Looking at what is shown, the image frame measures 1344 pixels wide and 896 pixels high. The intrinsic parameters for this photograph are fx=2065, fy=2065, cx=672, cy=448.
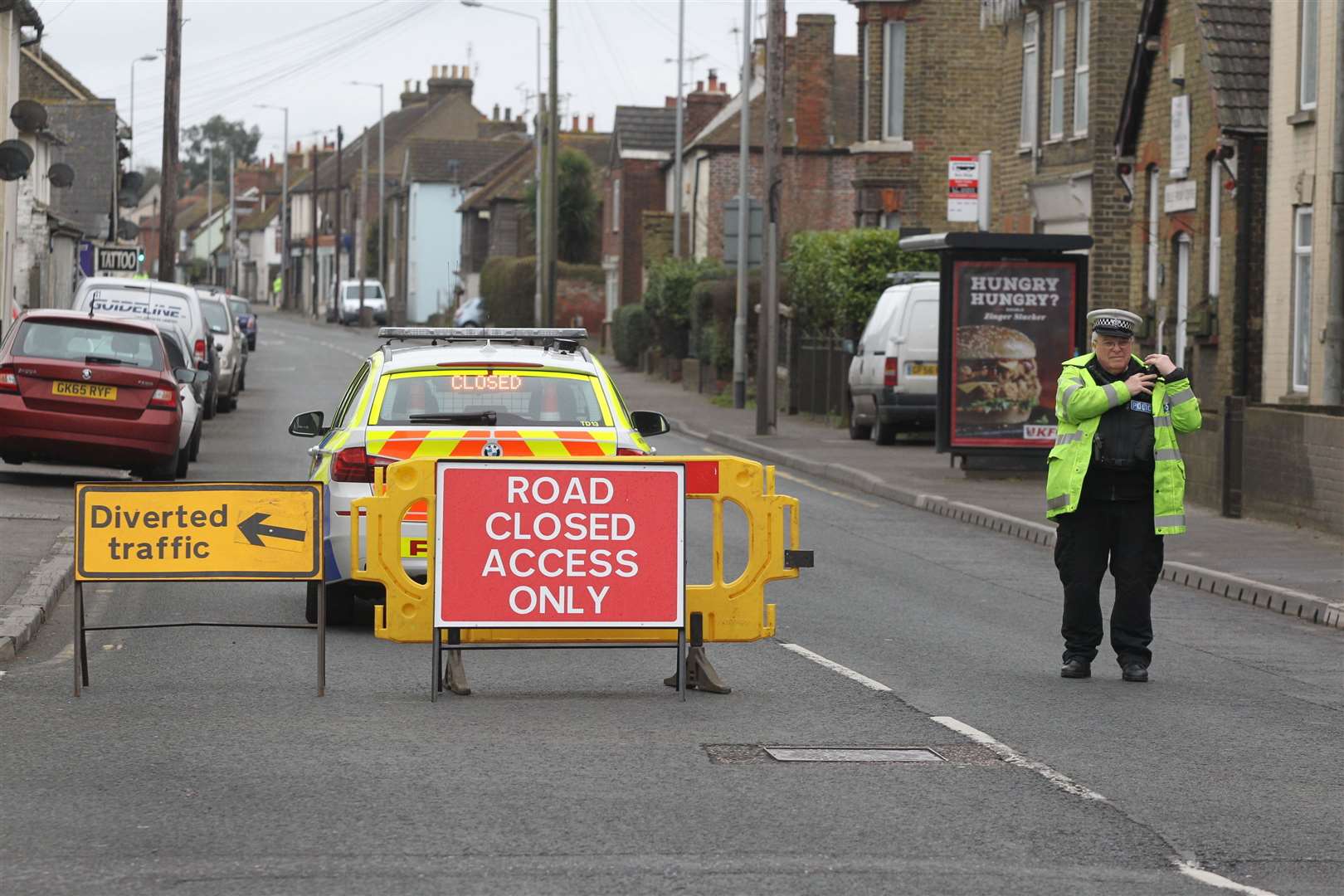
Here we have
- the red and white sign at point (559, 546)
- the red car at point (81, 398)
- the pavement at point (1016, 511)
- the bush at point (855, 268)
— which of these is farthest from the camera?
the bush at point (855, 268)

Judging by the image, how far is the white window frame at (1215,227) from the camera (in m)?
27.5

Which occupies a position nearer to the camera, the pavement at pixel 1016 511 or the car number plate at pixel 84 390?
the pavement at pixel 1016 511

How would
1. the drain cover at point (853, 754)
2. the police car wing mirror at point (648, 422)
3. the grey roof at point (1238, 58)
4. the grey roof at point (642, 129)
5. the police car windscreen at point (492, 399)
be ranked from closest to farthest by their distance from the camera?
the drain cover at point (853, 754), the police car windscreen at point (492, 399), the police car wing mirror at point (648, 422), the grey roof at point (1238, 58), the grey roof at point (642, 129)

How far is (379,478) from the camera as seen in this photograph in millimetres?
11062

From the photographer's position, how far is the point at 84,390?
19.3m

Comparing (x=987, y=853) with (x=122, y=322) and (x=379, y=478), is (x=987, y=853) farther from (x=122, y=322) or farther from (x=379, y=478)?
(x=122, y=322)

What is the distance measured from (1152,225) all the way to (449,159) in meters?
77.5

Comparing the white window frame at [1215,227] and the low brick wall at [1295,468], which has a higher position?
the white window frame at [1215,227]

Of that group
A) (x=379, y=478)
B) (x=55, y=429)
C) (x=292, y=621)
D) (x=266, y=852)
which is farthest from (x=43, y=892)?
(x=55, y=429)

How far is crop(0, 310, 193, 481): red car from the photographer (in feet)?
62.8

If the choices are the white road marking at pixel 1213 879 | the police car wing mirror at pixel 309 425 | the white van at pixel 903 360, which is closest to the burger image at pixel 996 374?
the white van at pixel 903 360

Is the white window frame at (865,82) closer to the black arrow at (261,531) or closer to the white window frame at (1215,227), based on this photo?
the white window frame at (1215,227)

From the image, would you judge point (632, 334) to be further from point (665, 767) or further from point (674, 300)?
point (665, 767)

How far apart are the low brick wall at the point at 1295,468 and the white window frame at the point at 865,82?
945 inches
